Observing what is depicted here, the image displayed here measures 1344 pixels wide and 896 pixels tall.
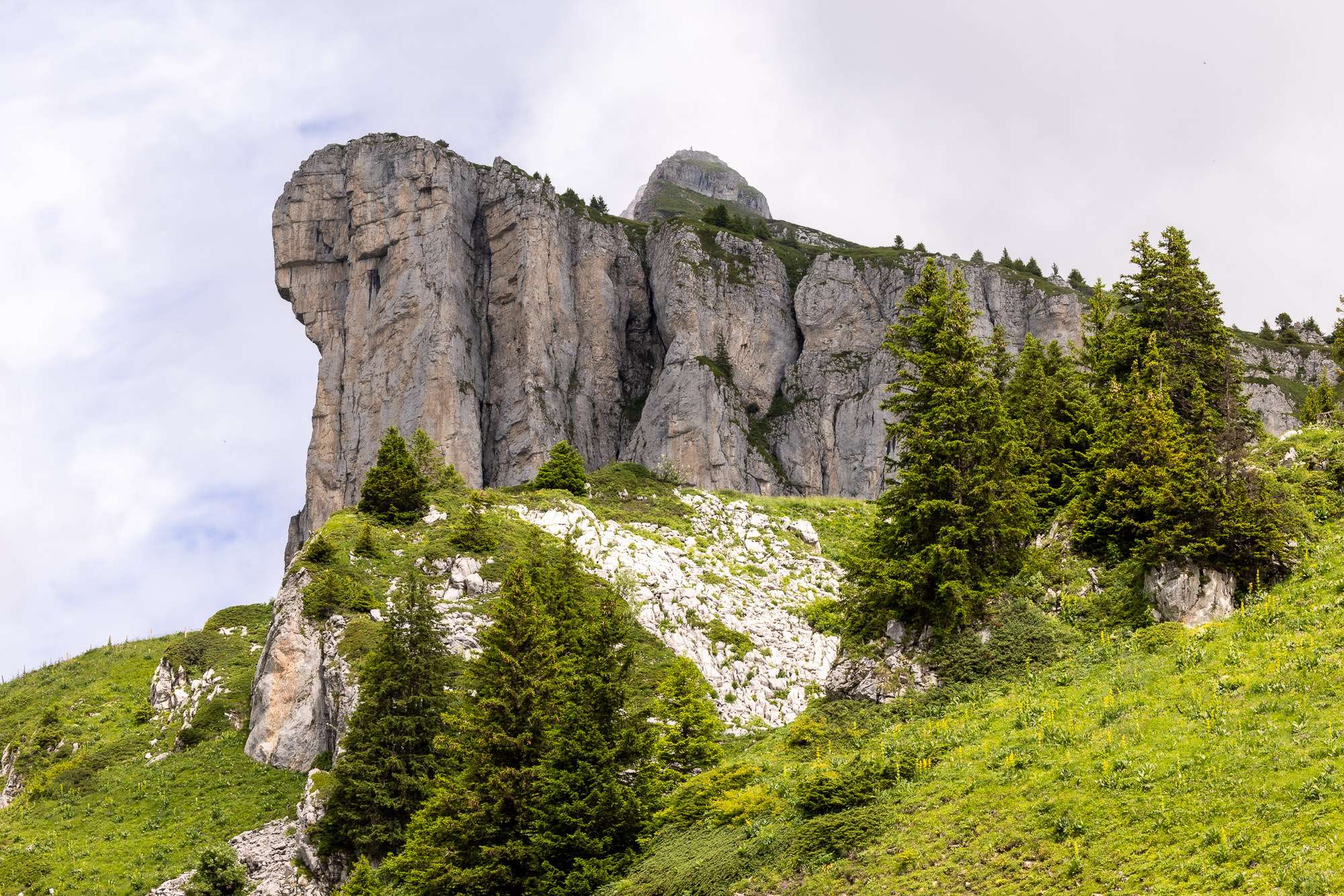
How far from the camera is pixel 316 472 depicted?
90812 mm

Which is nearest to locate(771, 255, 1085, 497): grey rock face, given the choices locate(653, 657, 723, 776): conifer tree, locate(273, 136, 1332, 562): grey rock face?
locate(273, 136, 1332, 562): grey rock face

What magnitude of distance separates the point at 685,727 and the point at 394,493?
82.5 feet

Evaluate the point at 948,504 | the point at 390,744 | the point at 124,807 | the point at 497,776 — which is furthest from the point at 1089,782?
the point at 124,807

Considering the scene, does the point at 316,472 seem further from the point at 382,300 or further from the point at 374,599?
the point at 374,599

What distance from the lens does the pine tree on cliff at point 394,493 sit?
51.6 metres

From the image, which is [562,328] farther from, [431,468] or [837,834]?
[837,834]

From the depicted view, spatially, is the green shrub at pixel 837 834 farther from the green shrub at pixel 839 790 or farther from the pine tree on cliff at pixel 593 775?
the pine tree on cliff at pixel 593 775

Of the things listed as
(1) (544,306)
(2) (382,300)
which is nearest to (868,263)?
(1) (544,306)

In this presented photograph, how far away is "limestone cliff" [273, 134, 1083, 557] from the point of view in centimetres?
8969

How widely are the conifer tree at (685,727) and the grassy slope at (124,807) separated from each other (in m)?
16.5

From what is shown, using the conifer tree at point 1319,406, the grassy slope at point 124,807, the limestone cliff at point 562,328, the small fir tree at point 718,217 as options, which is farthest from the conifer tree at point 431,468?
the small fir tree at point 718,217

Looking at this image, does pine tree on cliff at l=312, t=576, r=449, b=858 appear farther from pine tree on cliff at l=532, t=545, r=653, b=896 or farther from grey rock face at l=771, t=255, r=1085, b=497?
grey rock face at l=771, t=255, r=1085, b=497

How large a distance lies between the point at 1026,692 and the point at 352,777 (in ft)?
68.2

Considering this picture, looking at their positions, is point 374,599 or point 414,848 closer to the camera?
point 414,848
